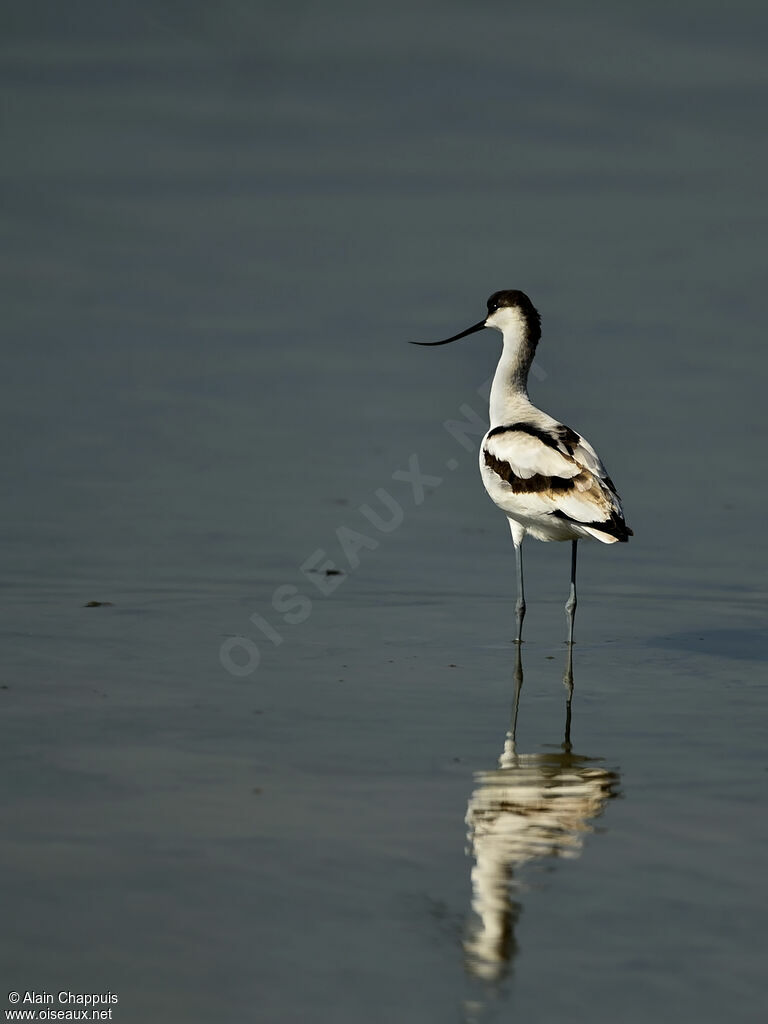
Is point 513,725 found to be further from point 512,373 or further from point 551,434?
point 512,373

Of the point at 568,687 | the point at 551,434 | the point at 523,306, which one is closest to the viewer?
the point at 568,687

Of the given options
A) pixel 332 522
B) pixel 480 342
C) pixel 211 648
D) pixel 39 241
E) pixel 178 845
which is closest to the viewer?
pixel 178 845

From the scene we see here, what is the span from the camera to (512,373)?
32.7 ft

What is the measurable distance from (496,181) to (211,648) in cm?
1413

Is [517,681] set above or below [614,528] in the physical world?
below

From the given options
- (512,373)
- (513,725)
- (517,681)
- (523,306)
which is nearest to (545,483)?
(517,681)

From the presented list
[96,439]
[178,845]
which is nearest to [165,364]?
[96,439]

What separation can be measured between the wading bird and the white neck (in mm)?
16

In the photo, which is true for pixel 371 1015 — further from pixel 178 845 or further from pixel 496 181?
pixel 496 181

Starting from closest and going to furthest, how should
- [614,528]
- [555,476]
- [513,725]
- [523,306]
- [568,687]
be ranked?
[513,725] → [568,687] → [614,528] → [555,476] → [523,306]

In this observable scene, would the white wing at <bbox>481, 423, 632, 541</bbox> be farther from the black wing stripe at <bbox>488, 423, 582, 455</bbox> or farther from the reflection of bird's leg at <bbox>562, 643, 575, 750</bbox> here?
the reflection of bird's leg at <bbox>562, 643, 575, 750</bbox>

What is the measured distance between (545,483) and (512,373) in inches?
58.5

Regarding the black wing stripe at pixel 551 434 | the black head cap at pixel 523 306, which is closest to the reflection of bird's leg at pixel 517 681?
the black wing stripe at pixel 551 434

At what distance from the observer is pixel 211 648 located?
804 cm
